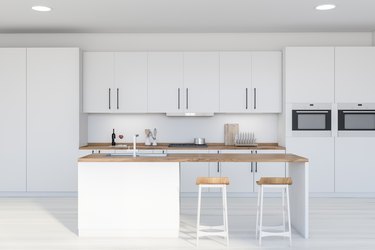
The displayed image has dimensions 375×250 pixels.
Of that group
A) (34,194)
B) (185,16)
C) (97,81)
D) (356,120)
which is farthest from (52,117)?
(356,120)

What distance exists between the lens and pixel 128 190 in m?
4.07

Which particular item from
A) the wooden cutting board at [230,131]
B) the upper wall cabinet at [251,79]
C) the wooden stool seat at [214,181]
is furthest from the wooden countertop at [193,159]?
the wooden cutting board at [230,131]

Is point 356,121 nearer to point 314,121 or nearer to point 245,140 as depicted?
point 314,121

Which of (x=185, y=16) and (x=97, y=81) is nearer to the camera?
(x=185, y=16)

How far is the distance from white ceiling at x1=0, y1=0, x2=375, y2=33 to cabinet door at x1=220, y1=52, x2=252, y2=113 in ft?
1.60

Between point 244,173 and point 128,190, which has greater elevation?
point 128,190

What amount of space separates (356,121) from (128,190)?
4098 millimetres

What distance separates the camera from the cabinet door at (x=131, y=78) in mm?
6543

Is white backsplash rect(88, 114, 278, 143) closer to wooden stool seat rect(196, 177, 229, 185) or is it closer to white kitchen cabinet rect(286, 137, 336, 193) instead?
white kitchen cabinet rect(286, 137, 336, 193)

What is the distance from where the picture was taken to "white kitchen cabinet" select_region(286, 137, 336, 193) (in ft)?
20.6

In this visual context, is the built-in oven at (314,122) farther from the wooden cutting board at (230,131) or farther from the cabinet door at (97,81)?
the cabinet door at (97,81)

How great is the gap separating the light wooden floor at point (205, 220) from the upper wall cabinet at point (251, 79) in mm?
1599

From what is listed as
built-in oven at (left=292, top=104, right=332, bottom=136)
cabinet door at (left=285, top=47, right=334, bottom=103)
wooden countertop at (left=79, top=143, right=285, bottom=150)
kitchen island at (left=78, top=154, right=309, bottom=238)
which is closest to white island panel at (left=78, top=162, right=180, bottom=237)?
kitchen island at (left=78, top=154, right=309, bottom=238)

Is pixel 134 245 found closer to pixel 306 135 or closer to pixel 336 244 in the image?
pixel 336 244
